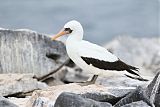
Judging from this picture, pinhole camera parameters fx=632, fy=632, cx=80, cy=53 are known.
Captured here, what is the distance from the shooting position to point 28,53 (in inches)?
581

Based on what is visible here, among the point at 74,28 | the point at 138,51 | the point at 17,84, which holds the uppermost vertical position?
the point at 74,28

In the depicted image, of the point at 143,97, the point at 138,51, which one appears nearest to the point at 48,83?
the point at 143,97

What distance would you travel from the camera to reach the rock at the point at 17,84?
12844 millimetres

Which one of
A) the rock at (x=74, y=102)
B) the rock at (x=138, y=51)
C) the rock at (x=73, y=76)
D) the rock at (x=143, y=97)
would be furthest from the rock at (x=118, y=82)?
the rock at (x=138, y=51)

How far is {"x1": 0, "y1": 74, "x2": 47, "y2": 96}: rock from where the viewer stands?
42.1 ft

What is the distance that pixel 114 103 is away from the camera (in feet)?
36.0

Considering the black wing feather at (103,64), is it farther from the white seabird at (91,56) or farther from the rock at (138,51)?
the rock at (138,51)

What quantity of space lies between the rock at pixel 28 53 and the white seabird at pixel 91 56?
9.88ft

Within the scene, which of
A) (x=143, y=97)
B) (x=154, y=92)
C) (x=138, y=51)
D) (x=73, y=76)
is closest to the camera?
(x=143, y=97)

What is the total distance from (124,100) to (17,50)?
196 inches

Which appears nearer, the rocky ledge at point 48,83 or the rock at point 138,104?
the rock at point 138,104

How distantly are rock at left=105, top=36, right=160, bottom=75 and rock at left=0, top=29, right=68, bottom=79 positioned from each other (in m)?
5.72

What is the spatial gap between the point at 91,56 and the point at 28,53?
3.44 m

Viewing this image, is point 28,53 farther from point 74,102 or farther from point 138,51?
point 138,51
